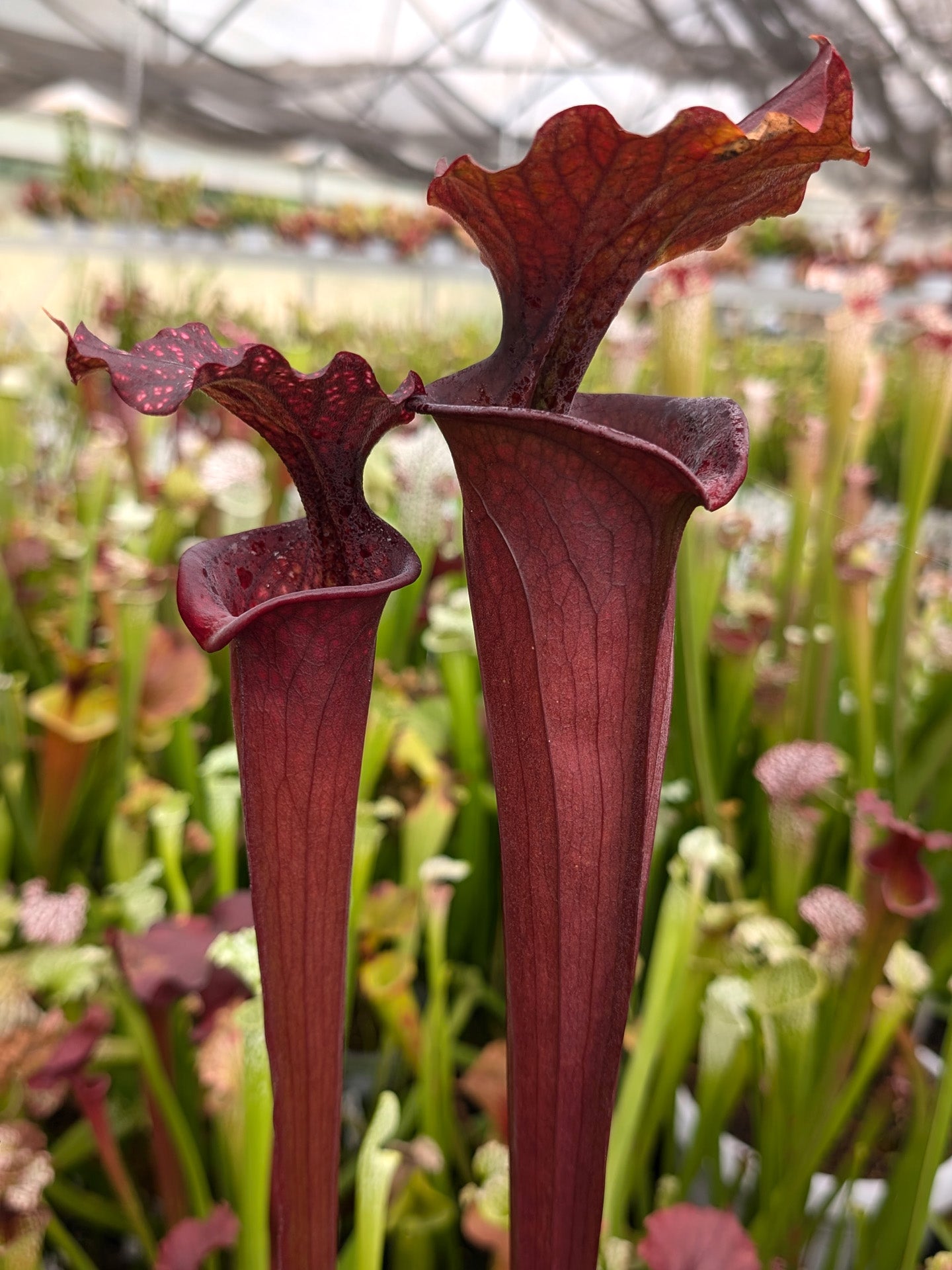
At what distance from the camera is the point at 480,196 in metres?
0.21

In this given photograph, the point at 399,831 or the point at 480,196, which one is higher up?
the point at 480,196

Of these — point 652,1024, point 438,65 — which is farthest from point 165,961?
point 438,65

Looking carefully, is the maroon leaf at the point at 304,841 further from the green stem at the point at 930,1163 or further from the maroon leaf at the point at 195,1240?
the green stem at the point at 930,1163

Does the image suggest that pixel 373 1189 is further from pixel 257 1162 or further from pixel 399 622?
pixel 399 622

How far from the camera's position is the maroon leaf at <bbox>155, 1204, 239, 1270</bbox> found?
0.40m

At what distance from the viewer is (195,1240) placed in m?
0.41

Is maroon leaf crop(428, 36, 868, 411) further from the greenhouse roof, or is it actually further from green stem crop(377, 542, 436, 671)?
the greenhouse roof

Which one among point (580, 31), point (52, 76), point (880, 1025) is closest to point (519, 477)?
point (880, 1025)

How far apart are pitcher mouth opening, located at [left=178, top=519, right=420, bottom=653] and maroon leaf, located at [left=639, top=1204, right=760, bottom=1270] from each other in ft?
0.96

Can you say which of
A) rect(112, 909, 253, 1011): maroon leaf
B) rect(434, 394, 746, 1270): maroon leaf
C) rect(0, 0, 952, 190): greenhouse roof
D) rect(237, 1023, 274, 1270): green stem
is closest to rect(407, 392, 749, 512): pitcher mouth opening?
rect(434, 394, 746, 1270): maroon leaf

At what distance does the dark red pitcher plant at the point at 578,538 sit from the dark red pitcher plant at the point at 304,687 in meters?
0.03

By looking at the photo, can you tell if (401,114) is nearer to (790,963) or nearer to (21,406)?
(21,406)

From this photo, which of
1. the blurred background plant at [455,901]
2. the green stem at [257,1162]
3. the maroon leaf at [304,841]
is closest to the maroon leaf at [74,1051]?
the blurred background plant at [455,901]

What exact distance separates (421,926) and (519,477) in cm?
60
